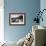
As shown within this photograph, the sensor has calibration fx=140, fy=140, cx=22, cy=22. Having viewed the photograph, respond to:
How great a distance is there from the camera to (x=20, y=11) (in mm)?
5797

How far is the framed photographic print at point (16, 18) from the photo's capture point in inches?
228

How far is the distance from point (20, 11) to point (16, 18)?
1.09ft

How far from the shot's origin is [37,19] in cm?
579

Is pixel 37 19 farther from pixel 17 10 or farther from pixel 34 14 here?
pixel 17 10

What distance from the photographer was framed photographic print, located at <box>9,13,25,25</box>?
19.0 ft

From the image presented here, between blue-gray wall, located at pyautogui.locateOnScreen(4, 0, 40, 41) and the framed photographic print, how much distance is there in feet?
0.43

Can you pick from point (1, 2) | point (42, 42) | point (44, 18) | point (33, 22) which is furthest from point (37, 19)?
point (42, 42)

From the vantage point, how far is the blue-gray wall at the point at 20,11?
5.75 m

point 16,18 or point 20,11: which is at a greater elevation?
point 20,11

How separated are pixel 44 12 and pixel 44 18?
222 mm

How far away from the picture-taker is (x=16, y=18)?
228 inches

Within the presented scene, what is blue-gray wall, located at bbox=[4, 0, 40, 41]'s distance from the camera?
5754mm

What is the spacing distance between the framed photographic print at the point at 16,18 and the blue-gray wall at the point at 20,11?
0.13 m

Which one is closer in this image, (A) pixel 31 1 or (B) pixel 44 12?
(B) pixel 44 12
